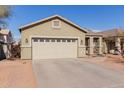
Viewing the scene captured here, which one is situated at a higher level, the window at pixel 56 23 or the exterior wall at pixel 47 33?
the window at pixel 56 23

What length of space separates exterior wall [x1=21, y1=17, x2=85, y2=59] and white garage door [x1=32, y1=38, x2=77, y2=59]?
1.77 feet

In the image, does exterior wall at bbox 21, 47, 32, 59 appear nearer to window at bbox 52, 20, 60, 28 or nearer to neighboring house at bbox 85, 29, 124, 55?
window at bbox 52, 20, 60, 28

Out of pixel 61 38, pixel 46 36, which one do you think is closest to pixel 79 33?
pixel 61 38

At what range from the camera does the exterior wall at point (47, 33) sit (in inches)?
906

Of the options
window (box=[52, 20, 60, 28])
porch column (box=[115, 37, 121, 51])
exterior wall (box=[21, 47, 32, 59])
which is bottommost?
exterior wall (box=[21, 47, 32, 59])

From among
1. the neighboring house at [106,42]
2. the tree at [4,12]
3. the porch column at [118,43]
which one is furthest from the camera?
the porch column at [118,43]

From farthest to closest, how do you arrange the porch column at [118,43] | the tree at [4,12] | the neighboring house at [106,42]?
the porch column at [118,43]
the neighboring house at [106,42]
the tree at [4,12]

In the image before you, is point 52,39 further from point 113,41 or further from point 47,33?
point 113,41

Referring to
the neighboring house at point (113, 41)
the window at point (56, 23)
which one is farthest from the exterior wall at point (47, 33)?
the neighboring house at point (113, 41)

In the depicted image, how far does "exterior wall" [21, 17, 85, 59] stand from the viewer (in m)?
23.0

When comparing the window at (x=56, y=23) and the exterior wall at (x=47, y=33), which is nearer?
the exterior wall at (x=47, y=33)

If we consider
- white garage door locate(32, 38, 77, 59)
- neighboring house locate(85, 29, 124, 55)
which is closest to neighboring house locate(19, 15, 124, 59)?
white garage door locate(32, 38, 77, 59)

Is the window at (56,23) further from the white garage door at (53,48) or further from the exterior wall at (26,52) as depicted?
the exterior wall at (26,52)

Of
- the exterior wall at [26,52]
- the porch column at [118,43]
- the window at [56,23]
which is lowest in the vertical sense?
the exterior wall at [26,52]
